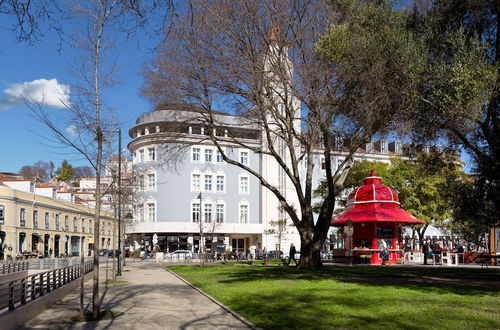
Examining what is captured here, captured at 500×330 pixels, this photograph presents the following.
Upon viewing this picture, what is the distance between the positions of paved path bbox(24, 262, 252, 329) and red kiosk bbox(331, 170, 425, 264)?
19.5m

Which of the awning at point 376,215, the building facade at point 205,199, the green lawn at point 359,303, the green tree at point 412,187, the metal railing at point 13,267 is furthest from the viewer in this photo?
the building facade at point 205,199

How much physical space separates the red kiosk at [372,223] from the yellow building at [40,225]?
1925 centimetres

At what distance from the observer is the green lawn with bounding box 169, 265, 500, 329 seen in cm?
1120

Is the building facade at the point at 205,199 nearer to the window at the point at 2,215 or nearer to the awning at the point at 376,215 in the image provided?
the window at the point at 2,215

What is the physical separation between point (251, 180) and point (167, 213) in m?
11.1

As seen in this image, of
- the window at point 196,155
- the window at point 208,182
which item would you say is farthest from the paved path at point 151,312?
the window at point 208,182

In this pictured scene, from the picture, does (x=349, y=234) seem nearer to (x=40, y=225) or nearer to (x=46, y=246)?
(x=40, y=225)

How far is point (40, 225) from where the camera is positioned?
5866 centimetres

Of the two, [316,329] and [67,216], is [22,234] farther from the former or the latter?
[316,329]

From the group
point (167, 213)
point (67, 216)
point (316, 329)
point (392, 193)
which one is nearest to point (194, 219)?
point (167, 213)

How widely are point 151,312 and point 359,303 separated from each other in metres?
5.32

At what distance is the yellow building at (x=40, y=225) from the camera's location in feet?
170

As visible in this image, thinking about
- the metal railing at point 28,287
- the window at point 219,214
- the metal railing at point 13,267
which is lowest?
the metal railing at point 13,267

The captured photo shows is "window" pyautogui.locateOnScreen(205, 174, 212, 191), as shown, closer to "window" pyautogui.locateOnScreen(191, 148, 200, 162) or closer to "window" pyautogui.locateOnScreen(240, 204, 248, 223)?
"window" pyautogui.locateOnScreen(191, 148, 200, 162)
